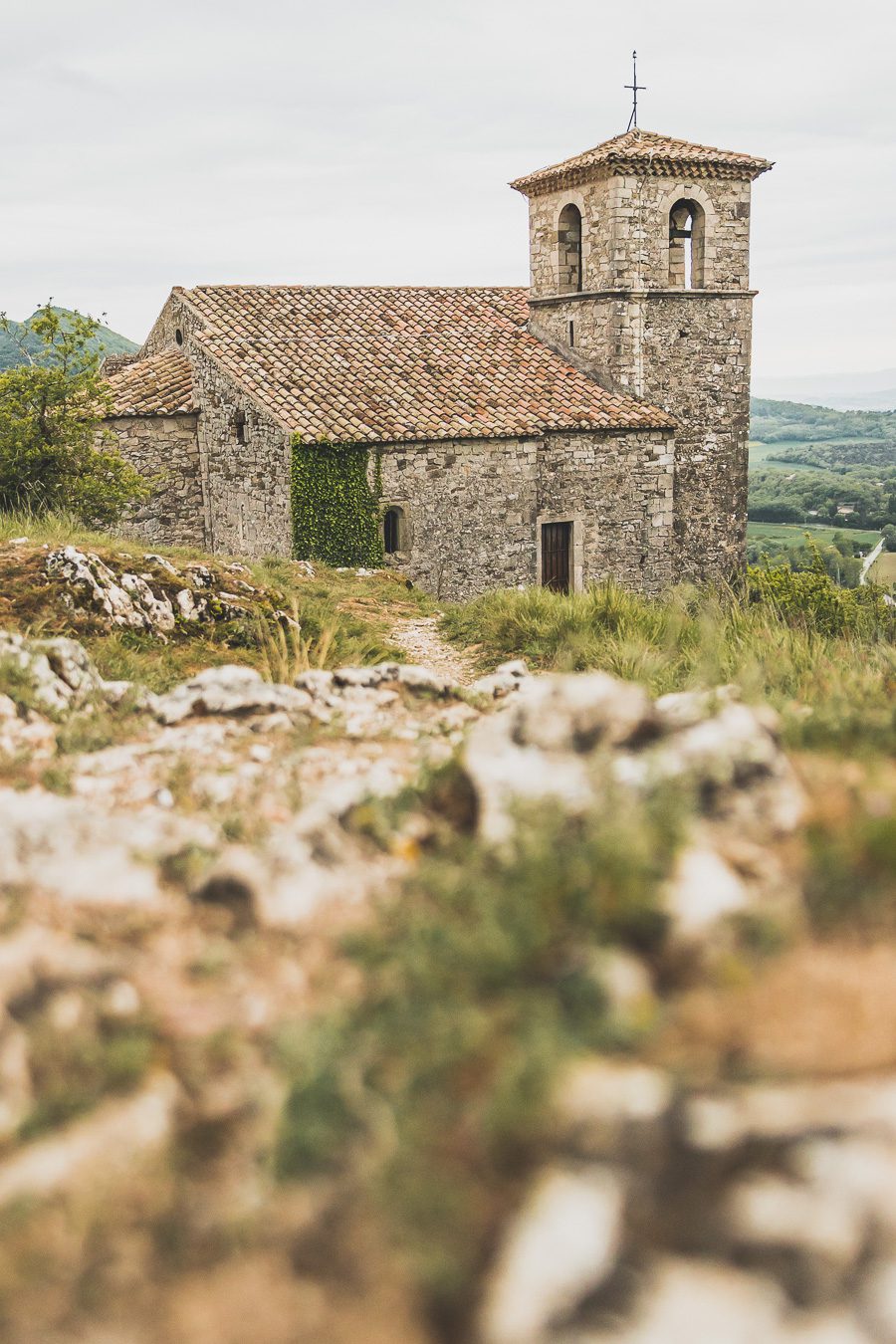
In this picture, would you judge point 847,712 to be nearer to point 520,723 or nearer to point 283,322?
point 520,723

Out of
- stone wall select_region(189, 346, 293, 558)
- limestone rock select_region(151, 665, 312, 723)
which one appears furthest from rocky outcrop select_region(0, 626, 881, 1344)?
stone wall select_region(189, 346, 293, 558)

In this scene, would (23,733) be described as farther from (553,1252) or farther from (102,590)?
(553,1252)

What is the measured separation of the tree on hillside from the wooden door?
708cm

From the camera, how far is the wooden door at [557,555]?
1881cm

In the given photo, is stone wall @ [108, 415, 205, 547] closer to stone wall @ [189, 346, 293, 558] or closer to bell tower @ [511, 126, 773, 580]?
stone wall @ [189, 346, 293, 558]

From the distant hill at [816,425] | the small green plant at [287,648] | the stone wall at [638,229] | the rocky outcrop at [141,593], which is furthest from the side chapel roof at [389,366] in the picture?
the distant hill at [816,425]

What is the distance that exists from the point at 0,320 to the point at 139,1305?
14415mm

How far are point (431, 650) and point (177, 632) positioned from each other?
264 cm

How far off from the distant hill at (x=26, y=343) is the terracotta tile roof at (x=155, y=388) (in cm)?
61

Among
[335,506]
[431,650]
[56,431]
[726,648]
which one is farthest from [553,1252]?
[335,506]

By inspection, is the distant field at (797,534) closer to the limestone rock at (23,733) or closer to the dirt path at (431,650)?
the dirt path at (431,650)

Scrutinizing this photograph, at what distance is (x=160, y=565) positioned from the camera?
10008 millimetres

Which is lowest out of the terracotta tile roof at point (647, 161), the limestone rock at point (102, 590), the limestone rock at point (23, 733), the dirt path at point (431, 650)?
the dirt path at point (431, 650)

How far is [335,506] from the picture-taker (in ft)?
55.0
